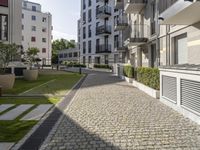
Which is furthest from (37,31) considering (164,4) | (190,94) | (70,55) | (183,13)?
(190,94)

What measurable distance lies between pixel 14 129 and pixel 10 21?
18.5 metres

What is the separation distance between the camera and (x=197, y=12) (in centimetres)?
918

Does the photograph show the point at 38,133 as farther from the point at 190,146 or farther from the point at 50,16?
the point at 50,16

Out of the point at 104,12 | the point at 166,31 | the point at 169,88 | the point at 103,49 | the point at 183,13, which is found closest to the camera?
the point at 183,13

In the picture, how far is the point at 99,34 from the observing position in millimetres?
46375

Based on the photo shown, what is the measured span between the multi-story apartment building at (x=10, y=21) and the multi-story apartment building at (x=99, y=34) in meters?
17.2

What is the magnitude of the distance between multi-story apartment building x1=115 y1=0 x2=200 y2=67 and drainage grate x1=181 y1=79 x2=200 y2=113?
2.37 metres

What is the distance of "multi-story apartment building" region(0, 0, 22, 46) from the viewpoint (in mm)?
22828

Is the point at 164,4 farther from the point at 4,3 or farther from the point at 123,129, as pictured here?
the point at 4,3

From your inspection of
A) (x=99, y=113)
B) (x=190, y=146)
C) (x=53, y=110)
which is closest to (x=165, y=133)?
(x=190, y=146)

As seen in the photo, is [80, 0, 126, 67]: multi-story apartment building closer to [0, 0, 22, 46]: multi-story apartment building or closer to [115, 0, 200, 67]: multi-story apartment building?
[115, 0, 200, 67]: multi-story apartment building

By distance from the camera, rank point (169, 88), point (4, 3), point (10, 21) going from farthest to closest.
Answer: point (10, 21)
point (4, 3)
point (169, 88)

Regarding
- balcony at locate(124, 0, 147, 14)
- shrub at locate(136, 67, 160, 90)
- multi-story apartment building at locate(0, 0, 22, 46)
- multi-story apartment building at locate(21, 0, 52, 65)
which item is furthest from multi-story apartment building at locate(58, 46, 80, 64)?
shrub at locate(136, 67, 160, 90)

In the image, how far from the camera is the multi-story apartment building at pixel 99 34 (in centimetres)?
4347
